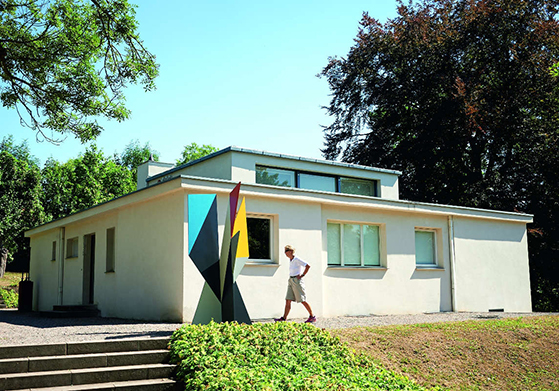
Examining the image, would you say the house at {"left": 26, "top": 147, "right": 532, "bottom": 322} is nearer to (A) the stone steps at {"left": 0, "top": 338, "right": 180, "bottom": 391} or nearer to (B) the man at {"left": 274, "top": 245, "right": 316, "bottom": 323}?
(B) the man at {"left": 274, "top": 245, "right": 316, "bottom": 323}

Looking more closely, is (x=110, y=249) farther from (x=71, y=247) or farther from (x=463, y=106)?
(x=463, y=106)

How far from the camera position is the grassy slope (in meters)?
9.28

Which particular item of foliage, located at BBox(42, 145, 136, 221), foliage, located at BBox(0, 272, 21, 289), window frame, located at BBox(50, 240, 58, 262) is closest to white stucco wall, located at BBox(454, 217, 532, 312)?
window frame, located at BBox(50, 240, 58, 262)

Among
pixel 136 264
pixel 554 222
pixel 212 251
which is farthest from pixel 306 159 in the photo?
pixel 554 222

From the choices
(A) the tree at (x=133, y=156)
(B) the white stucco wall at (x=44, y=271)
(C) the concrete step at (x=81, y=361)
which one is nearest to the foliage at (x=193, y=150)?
(A) the tree at (x=133, y=156)

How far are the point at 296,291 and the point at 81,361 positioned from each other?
5.29 m

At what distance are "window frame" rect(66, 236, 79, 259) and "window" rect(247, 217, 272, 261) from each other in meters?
7.89

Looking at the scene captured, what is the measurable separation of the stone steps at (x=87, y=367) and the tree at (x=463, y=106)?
20328 millimetres

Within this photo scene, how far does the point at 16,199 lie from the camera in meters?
31.8

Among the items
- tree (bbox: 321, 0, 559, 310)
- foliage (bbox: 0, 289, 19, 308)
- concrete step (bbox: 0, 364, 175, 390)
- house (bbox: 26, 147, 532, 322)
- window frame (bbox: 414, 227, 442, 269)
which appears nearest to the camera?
concrete step (bbox: 0, 364, 175, 390)

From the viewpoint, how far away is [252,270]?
13289 millimetres

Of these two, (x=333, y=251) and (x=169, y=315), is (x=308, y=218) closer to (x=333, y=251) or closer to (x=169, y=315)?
(x=333, y=251)

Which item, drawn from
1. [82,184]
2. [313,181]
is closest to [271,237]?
[313,181]

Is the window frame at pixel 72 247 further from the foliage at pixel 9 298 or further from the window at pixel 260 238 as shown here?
the foliage at pixel 9 298
